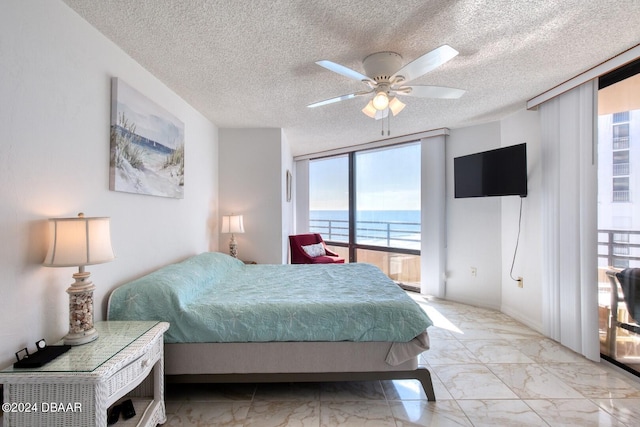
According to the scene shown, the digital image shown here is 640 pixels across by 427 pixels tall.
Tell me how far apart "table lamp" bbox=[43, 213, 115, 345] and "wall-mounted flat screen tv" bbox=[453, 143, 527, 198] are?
3.52m

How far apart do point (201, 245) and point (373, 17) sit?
9.25 feet

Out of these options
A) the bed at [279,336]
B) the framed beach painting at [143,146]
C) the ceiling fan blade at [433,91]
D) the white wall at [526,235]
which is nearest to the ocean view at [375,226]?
the white wall at [526,235]

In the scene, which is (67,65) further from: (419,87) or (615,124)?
(615,124)

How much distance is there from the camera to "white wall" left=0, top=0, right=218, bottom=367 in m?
1.31

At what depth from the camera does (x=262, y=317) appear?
1864mm

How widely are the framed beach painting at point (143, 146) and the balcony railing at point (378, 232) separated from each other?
329cm

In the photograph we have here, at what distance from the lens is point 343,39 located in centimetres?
185

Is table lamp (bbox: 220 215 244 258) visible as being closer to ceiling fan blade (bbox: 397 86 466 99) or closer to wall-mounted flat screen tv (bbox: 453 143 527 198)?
ceiling fan blade (bbox: 397 86 466 99)

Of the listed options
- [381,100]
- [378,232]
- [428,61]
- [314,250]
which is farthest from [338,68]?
[378,232]

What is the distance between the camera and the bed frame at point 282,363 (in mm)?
1851

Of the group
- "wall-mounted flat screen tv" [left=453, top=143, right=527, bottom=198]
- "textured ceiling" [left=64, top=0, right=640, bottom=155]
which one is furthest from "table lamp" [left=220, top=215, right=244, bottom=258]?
"wall-mounted flat screen tv" [left=453, top=143, right=527, bottom=198]

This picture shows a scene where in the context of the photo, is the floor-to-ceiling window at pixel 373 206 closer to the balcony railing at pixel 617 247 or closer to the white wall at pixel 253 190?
the white wall at pixel 253 190

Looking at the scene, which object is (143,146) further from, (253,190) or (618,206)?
(618,206)

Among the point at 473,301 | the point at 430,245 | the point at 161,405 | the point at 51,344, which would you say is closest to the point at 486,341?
the point at 473,301
